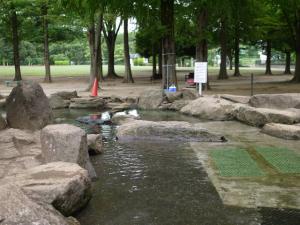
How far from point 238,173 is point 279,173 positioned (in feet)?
2.04

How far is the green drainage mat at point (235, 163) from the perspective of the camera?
290 inches

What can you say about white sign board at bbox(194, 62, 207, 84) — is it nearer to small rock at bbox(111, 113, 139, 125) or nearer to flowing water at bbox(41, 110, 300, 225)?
small rock at bbox(111, 113, 139, 125)

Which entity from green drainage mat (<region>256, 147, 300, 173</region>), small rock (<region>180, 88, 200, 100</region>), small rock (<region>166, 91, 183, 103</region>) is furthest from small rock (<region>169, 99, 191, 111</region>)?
green drainage mat (<region>256, 147, 300, 173</region>)

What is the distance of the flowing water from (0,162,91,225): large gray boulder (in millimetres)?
298

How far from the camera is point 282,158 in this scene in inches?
329

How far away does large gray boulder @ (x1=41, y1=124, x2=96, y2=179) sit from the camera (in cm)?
678

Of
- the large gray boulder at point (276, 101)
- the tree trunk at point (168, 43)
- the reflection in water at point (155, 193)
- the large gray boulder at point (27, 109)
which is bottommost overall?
the reflection in water at point (155, 193)

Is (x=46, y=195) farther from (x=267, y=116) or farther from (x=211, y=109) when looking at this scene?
(x=211, y=109)

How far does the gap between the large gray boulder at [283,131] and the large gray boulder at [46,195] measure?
5.64 meters

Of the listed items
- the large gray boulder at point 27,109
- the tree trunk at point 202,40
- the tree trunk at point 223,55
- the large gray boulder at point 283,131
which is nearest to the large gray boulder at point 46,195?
the large gray boulder at point 27,109

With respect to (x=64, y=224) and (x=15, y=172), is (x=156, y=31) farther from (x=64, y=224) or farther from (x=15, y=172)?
(x=64, y=224)

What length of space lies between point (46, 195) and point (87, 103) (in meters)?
12.0

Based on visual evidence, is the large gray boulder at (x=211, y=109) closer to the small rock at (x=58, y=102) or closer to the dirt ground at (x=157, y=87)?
the small rock at (x=58, y=102)

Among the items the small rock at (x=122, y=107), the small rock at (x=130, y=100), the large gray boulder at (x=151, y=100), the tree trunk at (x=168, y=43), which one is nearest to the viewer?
the small rock at (x=122, y=107)
